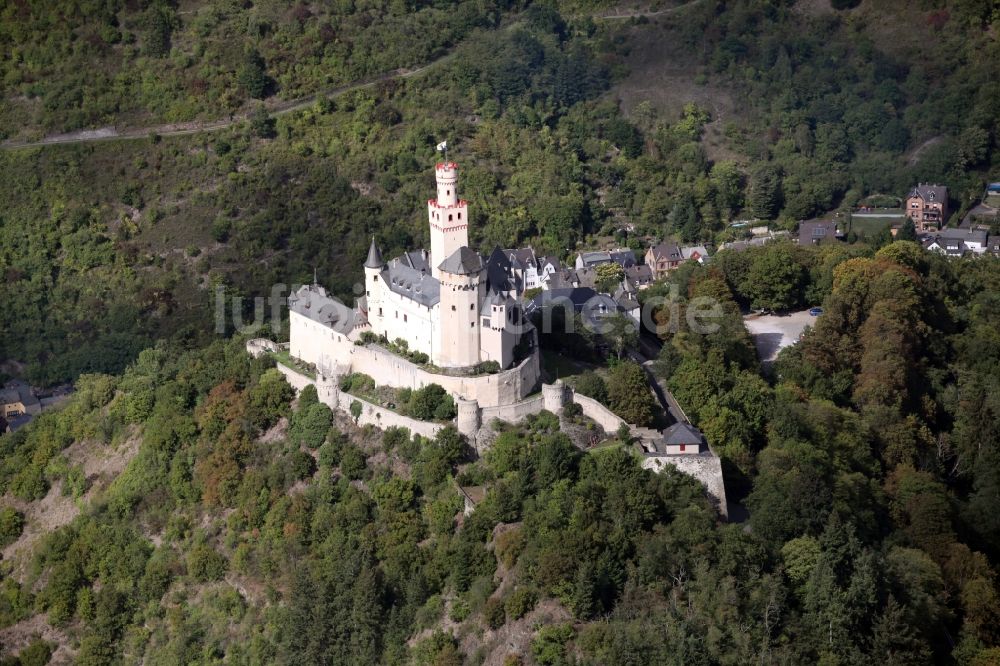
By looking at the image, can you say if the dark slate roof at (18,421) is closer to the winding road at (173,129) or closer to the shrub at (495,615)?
the winding road at (173,129)

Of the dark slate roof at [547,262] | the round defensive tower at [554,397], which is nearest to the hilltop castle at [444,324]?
the round defensive tower at [554,397]

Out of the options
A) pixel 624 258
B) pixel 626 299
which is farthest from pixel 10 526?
pixel 624 258

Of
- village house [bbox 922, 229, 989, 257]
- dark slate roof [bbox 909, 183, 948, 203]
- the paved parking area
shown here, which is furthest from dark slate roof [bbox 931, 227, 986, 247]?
the paved parking area

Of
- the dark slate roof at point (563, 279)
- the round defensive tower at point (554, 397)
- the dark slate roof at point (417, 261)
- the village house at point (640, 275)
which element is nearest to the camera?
the round defensive tower at point (554, 397)

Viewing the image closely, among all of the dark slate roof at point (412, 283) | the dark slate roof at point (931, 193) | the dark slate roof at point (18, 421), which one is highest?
the dark slate roof at point (412, 283)

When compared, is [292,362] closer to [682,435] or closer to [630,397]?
[630,397]

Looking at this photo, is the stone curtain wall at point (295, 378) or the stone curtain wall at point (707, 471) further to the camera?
the stone curtain wall at point (295, 378)
